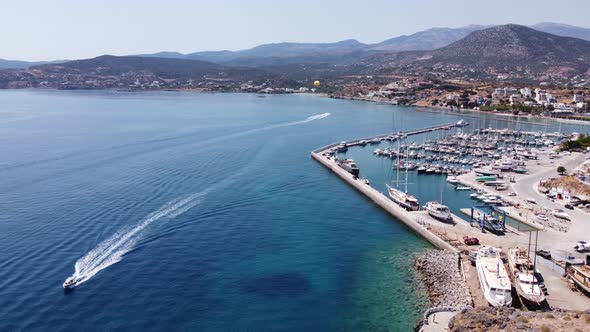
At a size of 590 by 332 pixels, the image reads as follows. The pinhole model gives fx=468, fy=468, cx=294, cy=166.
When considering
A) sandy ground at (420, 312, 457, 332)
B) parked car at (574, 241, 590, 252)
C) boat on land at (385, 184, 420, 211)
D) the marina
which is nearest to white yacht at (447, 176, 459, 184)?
the marina

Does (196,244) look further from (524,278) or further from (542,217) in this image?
(542,217)

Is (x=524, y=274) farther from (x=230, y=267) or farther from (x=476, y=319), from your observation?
(x=230, y=267)

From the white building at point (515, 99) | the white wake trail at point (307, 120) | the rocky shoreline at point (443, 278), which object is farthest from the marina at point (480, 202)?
the white building at point (515, 99)

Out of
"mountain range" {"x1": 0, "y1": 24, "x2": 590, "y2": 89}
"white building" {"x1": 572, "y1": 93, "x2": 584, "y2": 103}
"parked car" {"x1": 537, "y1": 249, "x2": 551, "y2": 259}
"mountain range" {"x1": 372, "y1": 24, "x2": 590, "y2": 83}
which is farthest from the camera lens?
"mountain range" {"x1": 0, "y1": 24, "x2": 590, "y2": 89}

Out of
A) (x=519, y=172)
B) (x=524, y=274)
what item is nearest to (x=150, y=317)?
(x=524, y=274)

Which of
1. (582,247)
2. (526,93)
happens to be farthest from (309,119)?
(582,247)

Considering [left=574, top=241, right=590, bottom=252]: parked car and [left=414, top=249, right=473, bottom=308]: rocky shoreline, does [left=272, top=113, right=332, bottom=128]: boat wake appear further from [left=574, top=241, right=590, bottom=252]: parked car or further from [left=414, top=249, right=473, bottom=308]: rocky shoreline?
[left=574, top=241, right=590, bottom=252]: parked car
